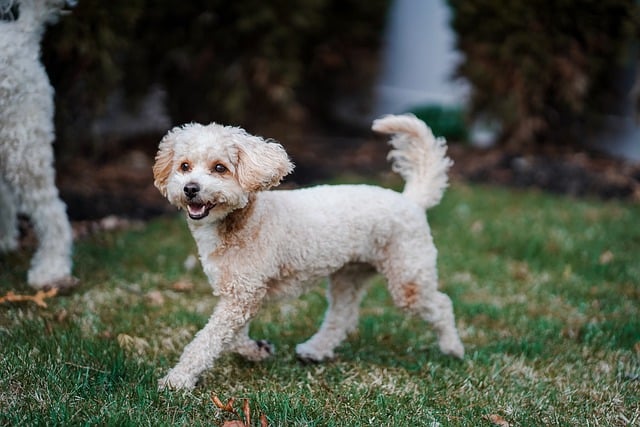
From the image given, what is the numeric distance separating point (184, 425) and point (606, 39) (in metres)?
7.50

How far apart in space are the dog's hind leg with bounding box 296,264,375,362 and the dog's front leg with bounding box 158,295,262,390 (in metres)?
0.64

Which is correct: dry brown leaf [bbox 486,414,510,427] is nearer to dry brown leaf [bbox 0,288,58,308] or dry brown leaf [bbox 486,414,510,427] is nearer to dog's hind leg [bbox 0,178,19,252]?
dry brown leaf [bbox 0,288,58,308]

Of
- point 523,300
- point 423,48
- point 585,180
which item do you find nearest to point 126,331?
point 523,300

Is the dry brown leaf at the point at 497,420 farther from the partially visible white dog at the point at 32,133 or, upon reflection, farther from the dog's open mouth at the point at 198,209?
the partially visible white dog at the point at 32,133

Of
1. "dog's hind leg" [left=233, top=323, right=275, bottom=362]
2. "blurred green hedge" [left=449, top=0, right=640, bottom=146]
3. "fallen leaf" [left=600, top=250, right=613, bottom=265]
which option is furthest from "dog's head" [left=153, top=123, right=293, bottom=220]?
"blurred green hedge" [left=449, top=0, right=640, bottom=146]

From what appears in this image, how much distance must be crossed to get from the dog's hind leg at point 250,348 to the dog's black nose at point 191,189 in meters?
0.84


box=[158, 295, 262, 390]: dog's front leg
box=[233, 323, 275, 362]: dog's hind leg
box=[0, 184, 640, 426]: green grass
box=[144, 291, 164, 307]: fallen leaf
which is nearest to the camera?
box=[0, 184, 640, 426]: green grass

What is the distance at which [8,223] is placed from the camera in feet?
16.2

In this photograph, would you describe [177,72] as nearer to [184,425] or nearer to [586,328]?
[586,328]

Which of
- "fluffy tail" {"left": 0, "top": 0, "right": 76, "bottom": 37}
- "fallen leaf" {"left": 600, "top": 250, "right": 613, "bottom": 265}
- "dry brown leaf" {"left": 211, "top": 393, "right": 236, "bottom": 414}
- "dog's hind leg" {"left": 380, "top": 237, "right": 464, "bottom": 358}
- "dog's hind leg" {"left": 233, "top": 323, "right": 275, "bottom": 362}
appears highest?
"fluffy tail" {"left": 0, "top": 0, "right": 76, "bottom": 37}

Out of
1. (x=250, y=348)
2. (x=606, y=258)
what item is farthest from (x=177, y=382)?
(x=606, y=258)

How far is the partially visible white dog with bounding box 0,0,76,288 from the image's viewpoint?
401 centimetres

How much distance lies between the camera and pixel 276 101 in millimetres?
8562

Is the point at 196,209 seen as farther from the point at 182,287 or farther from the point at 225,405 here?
the point at 182,287
